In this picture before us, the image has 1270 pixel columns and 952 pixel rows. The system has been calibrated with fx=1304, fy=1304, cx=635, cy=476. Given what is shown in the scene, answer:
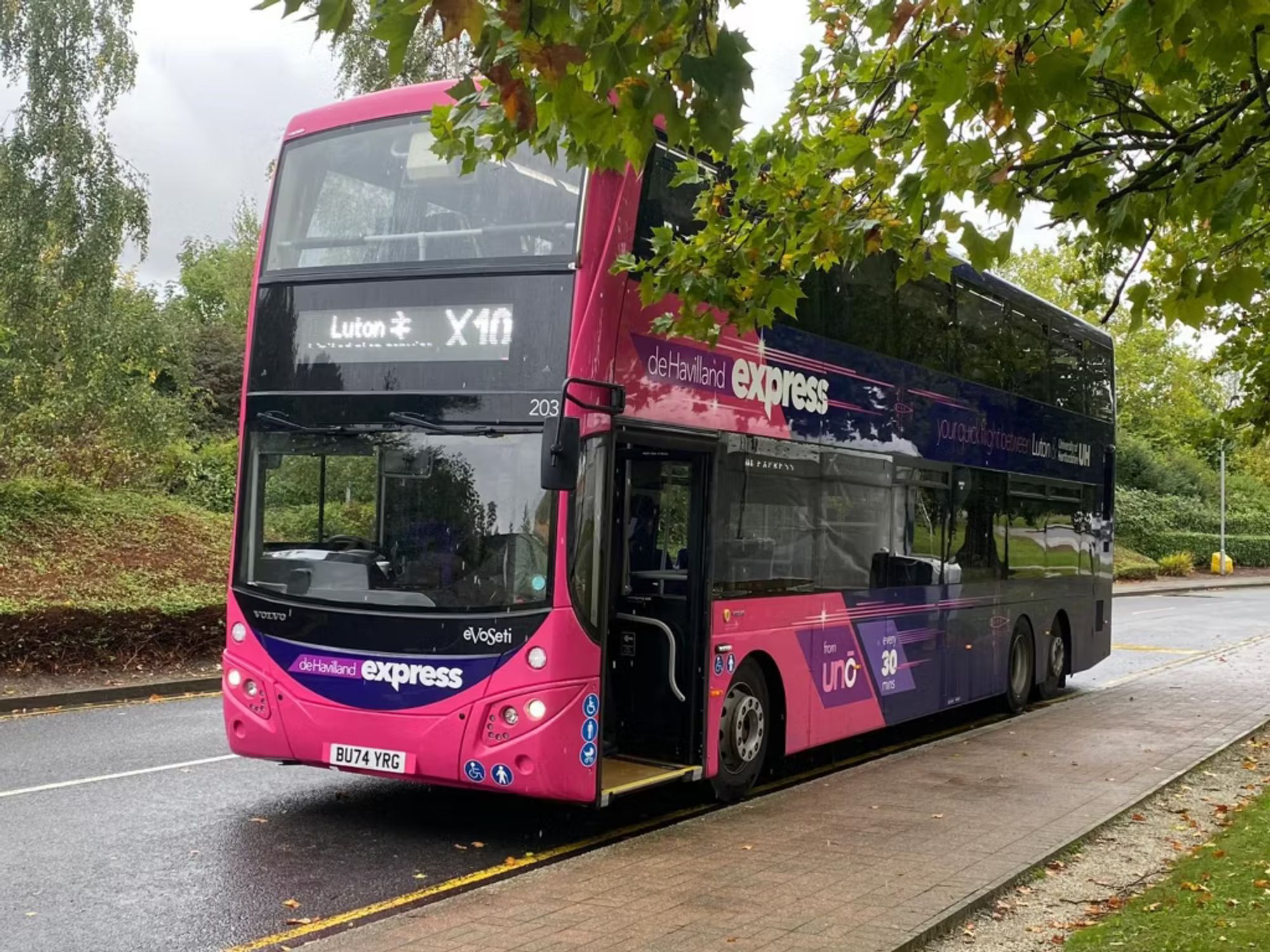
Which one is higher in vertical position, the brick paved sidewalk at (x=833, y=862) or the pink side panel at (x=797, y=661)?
the pink side panel at (x=797, y=661)

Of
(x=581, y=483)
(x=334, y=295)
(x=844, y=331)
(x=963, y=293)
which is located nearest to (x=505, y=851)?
(x=581, y=483)

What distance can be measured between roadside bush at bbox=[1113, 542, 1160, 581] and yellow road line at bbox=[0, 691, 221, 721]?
38.9 metres

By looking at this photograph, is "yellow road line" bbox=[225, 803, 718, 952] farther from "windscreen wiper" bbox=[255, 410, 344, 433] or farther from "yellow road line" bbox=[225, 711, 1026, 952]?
"windscreen wiper" bbox=[255, 410, 344, 433]

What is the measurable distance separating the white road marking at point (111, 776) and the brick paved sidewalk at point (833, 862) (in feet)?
12.9

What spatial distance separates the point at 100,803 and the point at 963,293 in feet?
28.1

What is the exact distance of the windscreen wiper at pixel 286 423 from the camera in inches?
313

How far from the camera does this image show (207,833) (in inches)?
304

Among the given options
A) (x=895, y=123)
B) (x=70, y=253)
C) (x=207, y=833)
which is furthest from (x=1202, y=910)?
(x=70, y=253)

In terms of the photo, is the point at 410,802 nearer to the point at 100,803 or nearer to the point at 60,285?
the point at 100,803

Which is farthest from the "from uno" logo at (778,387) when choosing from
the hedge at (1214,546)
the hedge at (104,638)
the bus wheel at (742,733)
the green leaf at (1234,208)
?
the hedge at (1214,546)

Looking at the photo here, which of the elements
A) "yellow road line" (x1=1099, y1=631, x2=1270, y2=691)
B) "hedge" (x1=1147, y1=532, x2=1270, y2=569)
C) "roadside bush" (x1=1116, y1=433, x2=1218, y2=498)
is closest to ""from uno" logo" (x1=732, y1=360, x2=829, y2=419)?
"yellow road line" (x1=1099, y1=631, x2=1270, y2=691)

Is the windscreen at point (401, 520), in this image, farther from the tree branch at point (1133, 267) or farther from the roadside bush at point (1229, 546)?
the roadside bush at point (1229, 546)

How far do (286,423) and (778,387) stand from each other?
11.4 feet

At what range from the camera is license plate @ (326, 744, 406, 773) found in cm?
752
